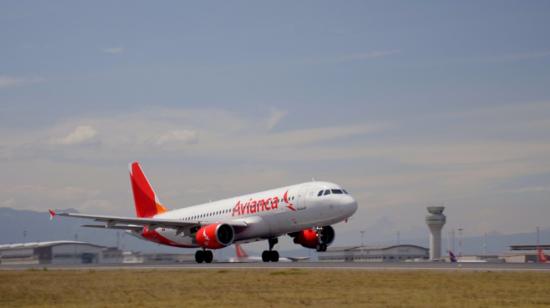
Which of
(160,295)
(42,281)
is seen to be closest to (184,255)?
(42,281)

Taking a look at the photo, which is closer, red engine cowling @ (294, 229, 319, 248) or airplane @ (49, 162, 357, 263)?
airplane @ (49, 162, 357, 263)

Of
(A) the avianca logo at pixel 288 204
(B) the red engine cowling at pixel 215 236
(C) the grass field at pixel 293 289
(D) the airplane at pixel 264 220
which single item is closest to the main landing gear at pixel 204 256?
(D) the airplane at pixel 264 220

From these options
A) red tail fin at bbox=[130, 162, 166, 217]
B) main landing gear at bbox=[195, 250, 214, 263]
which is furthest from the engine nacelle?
red tail fin at bbox=[130, 162, 166, 217]

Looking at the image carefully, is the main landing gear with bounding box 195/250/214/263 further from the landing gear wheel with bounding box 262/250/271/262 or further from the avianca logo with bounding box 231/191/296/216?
the landing gear wheel with bounding box 262/250/271/262

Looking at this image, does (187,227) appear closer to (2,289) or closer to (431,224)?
(2,289)

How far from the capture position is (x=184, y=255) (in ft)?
390

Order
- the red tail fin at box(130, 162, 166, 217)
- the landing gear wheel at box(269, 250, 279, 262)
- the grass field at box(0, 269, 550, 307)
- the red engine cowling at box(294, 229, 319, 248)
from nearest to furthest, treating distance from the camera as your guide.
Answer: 1. the grass field at box(0, 269, 550, 307)
2. the red engine cowling at box(294, 229, 319, 248)
3. the landing gear wheel at box(269, 250, 279, 262)
4. the red tail fin at box(130, 162, 166, 217)

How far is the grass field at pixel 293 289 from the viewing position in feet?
86.7

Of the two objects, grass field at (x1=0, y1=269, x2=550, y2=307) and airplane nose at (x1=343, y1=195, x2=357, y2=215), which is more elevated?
airplane nose at (x1=343, y1=195, x2=357, y2=215)

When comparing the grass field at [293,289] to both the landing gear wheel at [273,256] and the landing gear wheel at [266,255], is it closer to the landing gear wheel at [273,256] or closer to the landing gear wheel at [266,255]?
the landing gear wheel at [273,256]

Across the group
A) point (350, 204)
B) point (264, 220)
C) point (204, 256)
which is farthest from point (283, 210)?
point (204, 256)

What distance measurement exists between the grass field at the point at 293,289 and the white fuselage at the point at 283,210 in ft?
53.1

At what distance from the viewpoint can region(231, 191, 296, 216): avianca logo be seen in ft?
196

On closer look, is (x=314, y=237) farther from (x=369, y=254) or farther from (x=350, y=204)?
(x=369, y=254)
